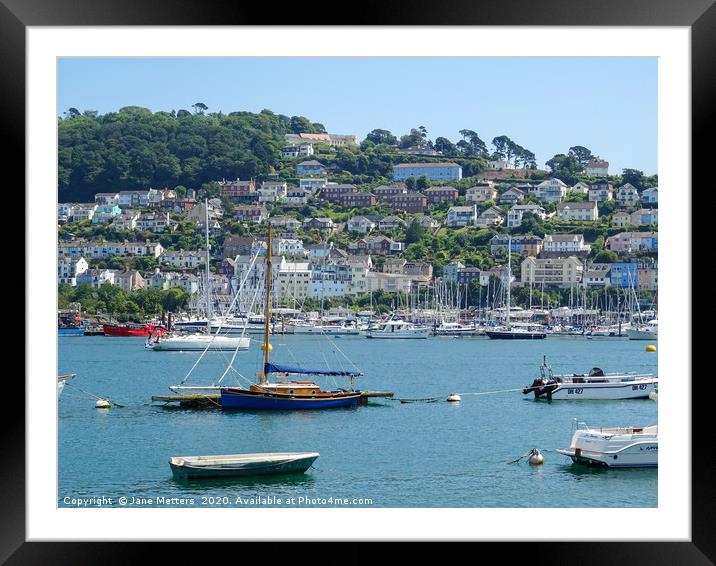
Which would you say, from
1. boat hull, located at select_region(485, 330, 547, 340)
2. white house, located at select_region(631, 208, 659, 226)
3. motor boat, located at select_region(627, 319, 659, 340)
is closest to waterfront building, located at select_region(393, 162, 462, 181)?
white house, located at select_region(631, 208, 659, 226)

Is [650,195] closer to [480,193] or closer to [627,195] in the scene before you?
[627,195]

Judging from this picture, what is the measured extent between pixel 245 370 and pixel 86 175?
848 inches

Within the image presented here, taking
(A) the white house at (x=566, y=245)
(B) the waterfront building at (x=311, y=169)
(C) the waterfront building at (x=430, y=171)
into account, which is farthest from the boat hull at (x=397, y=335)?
(C) the waterfront building at (x=430, y=171)

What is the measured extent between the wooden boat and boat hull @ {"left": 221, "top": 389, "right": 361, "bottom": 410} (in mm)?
3805

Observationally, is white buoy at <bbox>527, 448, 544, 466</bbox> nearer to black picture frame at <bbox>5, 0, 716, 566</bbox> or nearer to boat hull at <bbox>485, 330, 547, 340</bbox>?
black picture frame at <bbox>5, 0, 716, 566</bbox>

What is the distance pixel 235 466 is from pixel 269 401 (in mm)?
4104

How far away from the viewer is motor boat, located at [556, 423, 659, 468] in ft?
24.0

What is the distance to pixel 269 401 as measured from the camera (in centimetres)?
1066

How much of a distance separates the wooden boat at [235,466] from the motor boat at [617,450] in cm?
201

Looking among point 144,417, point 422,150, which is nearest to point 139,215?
point 422,150

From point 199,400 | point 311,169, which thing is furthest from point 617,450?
point 311,169

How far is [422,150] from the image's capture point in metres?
43.9

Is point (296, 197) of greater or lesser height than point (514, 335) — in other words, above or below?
above
